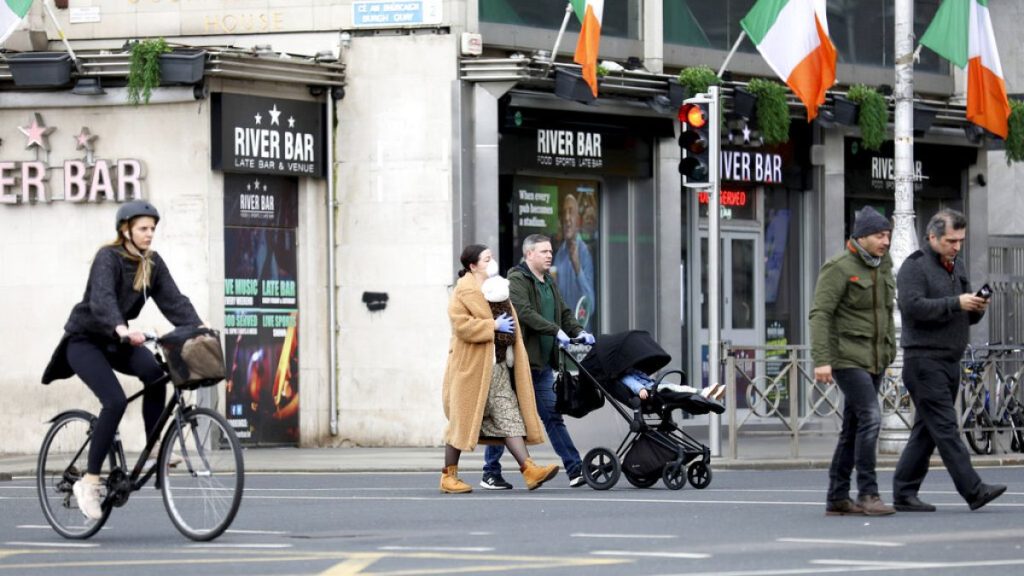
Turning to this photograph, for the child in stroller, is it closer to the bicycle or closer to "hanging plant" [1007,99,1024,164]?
the bicycle

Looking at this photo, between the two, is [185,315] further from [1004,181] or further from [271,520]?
[1004,181]

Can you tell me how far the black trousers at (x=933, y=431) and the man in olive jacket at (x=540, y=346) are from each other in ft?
11.2

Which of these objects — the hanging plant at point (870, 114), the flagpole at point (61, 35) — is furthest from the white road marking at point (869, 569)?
the hanging plant at point (870, 114)

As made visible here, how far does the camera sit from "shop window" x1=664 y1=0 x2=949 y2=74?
2544 cm

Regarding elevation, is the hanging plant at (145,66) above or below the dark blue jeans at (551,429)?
above

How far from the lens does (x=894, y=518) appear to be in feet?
40.5

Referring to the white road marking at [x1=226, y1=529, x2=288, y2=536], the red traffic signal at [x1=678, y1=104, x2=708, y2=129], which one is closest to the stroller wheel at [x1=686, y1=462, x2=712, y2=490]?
the red traffic signal at [x1=678, y1=104, x2=708, y2=129]

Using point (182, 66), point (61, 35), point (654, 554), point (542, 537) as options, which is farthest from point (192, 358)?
point (61, 35)

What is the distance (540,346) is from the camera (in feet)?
52.3

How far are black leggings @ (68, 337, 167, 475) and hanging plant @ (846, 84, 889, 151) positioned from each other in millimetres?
16491

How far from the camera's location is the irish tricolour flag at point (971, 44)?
24516mm

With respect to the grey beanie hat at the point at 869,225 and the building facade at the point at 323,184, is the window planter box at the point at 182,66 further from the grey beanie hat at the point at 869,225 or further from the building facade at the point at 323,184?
the grey beanie hat at the point at 869,225

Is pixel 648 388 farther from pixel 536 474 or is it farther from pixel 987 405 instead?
pixel 987 405

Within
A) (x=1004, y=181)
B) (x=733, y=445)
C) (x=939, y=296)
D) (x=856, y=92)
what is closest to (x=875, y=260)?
(x=939, y=296)
